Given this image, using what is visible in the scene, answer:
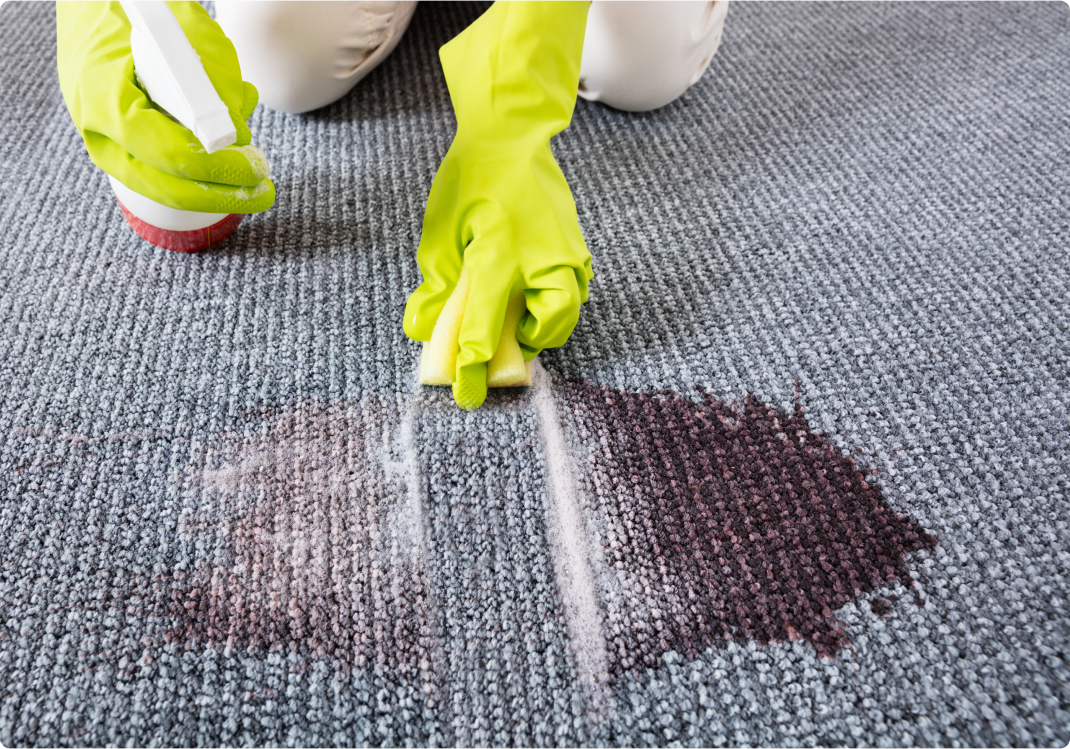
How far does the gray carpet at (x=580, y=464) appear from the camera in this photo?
372 mm

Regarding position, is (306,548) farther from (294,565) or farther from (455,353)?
(455,353)

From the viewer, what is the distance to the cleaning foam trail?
0.38m

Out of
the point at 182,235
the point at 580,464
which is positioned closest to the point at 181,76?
the point at 182,235

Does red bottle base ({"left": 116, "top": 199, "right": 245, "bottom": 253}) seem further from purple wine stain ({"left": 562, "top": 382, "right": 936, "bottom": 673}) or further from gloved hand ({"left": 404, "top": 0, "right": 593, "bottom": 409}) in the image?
purple wine stain ({"left": 562, "top": 382, "right": 936, "bottom": 673})

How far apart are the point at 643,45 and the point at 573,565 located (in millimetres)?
557

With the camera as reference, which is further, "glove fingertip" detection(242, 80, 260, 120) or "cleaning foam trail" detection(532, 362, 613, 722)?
"glove fingertip" detection(242, 80, 260, 120)

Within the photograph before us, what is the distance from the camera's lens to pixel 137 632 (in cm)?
39

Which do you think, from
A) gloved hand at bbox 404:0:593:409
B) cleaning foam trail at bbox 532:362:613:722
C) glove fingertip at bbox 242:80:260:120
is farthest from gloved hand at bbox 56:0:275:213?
cleaning foam trail at bbox 532:362:613:722

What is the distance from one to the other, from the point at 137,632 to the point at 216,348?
0.73ft

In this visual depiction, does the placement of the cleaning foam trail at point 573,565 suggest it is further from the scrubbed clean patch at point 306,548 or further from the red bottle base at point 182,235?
the red bottle base at point 182,235

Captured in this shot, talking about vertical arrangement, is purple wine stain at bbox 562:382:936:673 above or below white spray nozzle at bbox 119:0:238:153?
below

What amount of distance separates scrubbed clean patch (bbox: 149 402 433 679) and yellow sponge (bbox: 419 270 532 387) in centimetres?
5

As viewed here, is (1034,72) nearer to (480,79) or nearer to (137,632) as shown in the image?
(480,79)

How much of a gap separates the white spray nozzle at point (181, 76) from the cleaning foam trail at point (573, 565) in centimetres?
29
